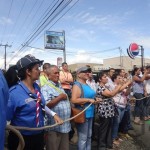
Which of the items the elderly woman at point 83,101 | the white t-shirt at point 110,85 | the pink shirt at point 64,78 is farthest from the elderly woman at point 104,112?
the pink shirt at point 64,78

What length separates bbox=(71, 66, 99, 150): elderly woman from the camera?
16.0 feet

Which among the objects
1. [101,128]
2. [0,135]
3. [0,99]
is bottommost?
[101,128]

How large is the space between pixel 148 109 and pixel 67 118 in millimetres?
6036

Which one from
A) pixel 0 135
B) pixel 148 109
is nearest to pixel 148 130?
pixel 148 109

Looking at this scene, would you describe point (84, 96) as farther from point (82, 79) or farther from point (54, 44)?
point (54, 44)

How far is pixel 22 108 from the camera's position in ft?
10.4

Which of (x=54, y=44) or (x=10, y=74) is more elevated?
(x=54, y=44)

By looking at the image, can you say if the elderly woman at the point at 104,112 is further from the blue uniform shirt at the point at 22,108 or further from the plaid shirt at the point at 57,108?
the blue uniform shirt at the point at 22,108

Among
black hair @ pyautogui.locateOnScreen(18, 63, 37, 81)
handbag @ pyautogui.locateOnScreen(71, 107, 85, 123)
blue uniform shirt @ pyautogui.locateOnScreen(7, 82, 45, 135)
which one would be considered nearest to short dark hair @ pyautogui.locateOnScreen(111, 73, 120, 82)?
handbag @ pyautogui.locateOnScreen(71, 107, 85, 123)

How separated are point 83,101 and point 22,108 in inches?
72.8

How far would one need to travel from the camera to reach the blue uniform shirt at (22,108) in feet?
10.3

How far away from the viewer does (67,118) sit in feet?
14.1

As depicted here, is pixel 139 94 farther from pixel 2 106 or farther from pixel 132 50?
pixel 2 106

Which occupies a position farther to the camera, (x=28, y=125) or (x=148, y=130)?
(x=148, y=130)
